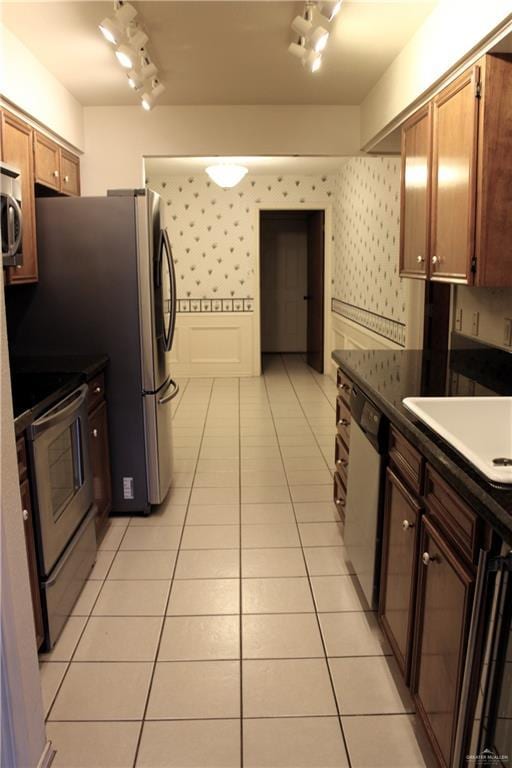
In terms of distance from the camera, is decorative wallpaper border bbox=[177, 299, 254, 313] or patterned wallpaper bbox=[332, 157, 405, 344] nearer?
patterned wallpaper bbox=[332, 157, 405, 344]

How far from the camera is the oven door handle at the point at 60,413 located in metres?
2.09

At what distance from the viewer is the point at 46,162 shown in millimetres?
3340

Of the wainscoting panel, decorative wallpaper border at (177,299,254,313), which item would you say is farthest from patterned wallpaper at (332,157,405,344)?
the wainscoting panel

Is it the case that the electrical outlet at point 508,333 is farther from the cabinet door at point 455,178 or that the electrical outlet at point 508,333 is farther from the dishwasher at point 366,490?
the dishwasher at point 366,490

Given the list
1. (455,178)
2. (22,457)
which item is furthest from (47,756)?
(455,178)

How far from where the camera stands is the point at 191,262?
7461mm

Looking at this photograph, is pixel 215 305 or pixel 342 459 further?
pixel 215 305

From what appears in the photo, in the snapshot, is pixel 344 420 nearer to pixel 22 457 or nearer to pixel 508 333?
pixel 508 333

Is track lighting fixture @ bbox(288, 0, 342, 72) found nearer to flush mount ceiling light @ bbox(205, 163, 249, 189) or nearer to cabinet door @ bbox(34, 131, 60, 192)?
cabinet door @ bbox(34, 131, 60, 192)

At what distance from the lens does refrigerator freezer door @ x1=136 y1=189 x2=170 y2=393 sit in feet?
10.3

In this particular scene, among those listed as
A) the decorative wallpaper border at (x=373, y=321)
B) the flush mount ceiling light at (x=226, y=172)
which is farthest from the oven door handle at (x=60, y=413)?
the flush mount ceiling light at (x=226, y=172)

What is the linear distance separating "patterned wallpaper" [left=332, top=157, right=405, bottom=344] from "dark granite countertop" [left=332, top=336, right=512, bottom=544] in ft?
4.73

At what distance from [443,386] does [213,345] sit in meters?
5.51

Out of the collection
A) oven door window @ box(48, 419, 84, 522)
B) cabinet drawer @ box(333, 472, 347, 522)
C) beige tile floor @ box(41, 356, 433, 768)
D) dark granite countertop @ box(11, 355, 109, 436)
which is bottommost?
beige tile floor @ box(41, 356, 433, 768)
